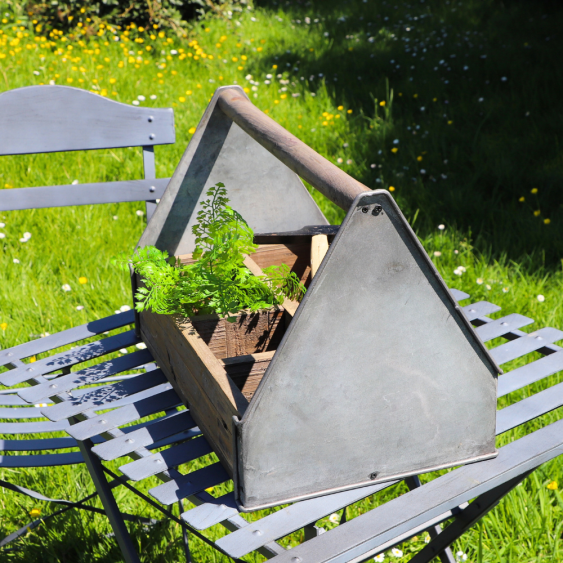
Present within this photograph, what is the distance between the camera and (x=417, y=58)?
5027 millimetres

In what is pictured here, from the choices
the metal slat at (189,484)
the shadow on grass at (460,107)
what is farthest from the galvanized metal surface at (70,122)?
the shadow on grass at (460,107)

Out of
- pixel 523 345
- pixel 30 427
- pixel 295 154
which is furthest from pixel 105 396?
pixel 523 345

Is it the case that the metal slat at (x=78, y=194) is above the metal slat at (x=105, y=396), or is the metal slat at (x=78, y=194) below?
above

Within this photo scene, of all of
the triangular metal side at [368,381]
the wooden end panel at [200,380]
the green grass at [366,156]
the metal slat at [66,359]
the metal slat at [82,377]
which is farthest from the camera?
the green grass at [366,156]

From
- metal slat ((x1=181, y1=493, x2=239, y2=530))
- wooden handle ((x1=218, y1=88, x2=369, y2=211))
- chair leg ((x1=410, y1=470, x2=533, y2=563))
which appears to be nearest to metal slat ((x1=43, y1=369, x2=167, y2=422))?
metal slat ((x1=181, y1=493, x2=239, y2=530))

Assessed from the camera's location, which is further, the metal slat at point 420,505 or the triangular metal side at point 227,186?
the triangular metal side at point 227,186

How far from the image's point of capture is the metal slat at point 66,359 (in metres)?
1.51

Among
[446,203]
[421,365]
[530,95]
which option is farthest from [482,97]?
[421,365]

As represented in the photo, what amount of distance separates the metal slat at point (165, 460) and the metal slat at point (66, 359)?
43 centimetres

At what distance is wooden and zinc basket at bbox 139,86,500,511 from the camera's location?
3.13 ft

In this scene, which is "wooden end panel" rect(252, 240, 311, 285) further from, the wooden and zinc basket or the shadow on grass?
the shadow on grass

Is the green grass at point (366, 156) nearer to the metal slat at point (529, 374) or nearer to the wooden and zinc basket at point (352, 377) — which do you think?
the metal slat at point (529, 374)

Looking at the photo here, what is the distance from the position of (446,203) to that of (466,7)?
3.90 m

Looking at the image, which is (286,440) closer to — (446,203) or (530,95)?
(446,203)
